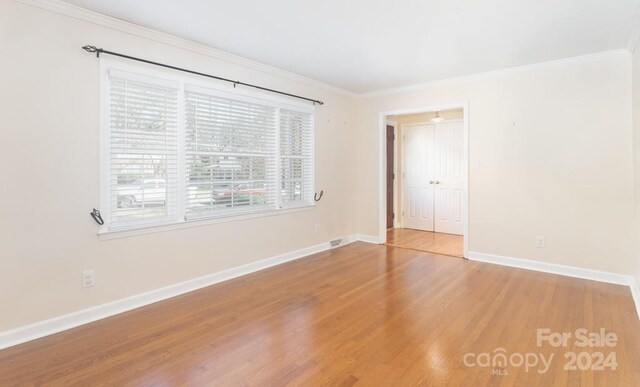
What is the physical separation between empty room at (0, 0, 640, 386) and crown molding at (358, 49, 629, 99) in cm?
3

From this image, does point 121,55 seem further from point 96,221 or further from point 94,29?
point 96,221

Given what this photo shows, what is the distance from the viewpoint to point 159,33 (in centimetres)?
310

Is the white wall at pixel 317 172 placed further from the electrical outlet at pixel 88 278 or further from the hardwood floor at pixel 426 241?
the hardwood floor at pixel 426 241

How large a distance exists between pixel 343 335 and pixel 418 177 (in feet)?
16.1

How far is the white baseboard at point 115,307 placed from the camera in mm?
2402

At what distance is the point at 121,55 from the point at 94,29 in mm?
258

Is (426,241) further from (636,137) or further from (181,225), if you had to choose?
(181,225)

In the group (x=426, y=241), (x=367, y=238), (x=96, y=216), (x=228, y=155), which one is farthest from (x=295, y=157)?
(x=426, y=241)

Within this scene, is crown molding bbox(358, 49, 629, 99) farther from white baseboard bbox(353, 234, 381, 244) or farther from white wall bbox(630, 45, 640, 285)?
white baseboard bbox(353, 234, 381, 244)

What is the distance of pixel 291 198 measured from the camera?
462 centimetres

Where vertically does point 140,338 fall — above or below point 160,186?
below

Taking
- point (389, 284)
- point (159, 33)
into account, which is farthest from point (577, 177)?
point (159, 33)

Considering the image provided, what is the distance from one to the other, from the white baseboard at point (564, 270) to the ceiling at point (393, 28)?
241 cm

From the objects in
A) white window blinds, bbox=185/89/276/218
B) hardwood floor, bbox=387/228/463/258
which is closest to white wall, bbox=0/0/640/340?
white window blinds, bbox=185/89/276/218
